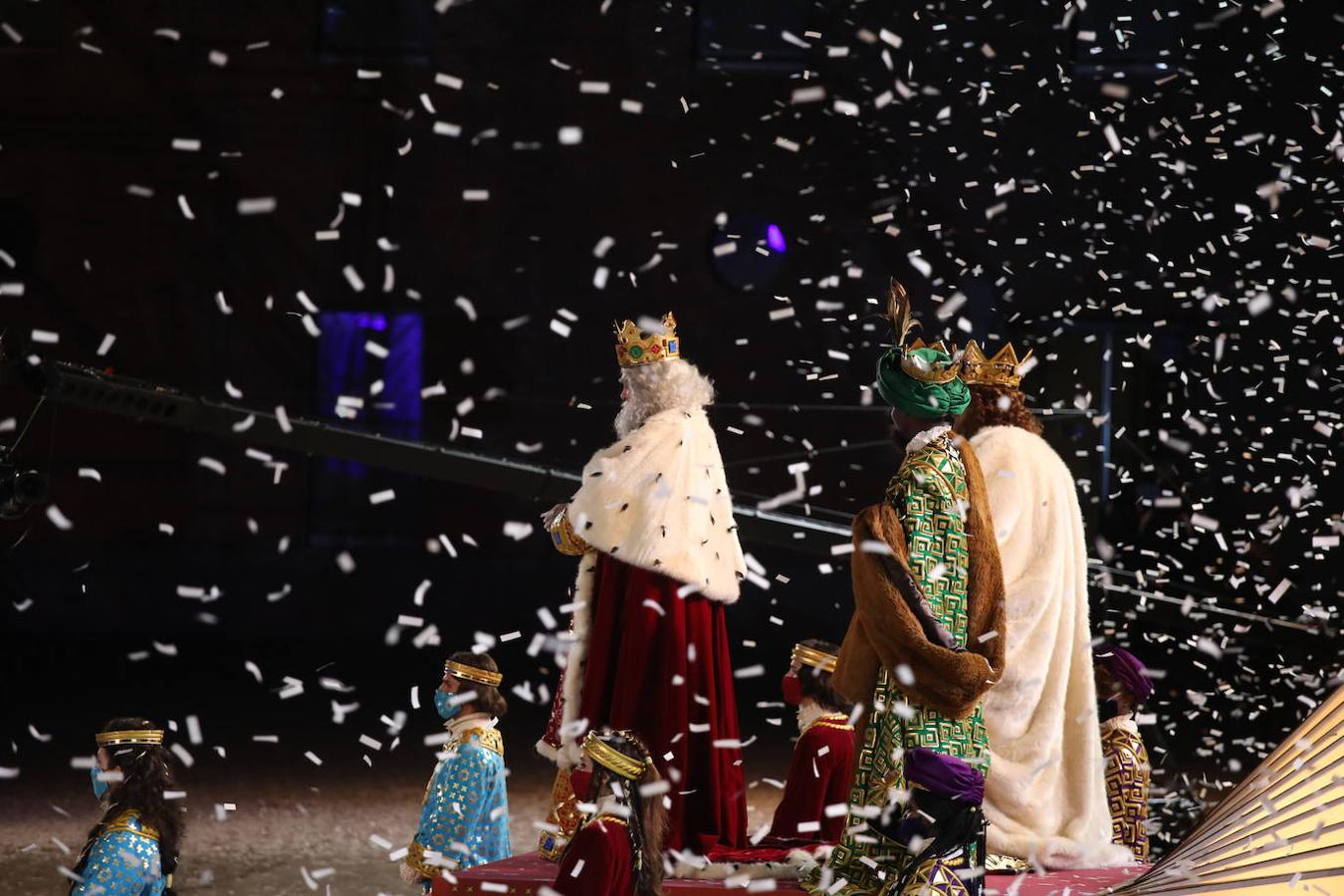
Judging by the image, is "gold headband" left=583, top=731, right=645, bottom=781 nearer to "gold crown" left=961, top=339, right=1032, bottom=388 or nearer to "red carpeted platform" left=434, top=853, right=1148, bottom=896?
"red carpeted platform" left=434, top=853, right=1148, bottom=896

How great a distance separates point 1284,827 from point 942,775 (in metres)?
1.80


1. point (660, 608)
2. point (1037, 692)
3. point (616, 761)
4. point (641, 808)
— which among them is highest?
point (660, 608)

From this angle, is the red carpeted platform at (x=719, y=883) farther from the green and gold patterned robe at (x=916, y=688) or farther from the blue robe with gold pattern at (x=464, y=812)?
the green and gold patterned robe at (x=916, y=688)

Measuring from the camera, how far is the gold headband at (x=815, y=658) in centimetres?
425

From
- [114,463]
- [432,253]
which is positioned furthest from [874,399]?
[114,463]

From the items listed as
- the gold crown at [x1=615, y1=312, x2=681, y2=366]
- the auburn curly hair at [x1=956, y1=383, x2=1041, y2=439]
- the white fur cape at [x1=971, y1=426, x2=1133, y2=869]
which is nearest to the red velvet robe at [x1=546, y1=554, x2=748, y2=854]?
the gold crown at [x1=615, y1=312, x2=681, y2=366]

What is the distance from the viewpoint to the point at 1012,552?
3.96m

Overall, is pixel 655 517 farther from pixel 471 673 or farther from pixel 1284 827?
pixel 1284 827

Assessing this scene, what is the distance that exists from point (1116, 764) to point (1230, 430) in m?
6.05

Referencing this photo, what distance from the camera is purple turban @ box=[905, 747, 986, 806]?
9.83ft

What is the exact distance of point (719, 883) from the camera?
12.6ft

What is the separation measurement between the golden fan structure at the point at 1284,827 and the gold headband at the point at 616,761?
78.8 inches

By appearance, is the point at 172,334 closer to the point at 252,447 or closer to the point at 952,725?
the point at 252,447

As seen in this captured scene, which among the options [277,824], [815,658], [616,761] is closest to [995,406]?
[815,658]
